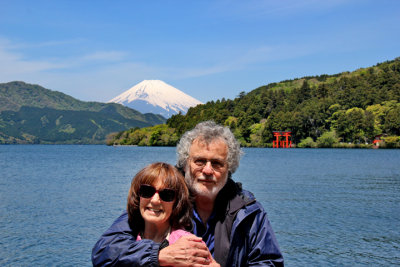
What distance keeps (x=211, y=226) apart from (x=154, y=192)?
2.46 ft

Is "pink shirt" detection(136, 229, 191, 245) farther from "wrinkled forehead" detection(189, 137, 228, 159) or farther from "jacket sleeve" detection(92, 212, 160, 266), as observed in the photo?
"wrinkled forehead" detection(189, 137, 228, 159)

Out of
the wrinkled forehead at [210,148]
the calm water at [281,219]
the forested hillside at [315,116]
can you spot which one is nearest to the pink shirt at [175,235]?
the wrinkled forehead at [210,148]

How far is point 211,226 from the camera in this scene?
3.70 m

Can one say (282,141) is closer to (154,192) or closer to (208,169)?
(208,169)

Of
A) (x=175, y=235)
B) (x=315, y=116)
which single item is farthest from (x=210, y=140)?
(x=315, y=116)

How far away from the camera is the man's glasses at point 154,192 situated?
3.27 m

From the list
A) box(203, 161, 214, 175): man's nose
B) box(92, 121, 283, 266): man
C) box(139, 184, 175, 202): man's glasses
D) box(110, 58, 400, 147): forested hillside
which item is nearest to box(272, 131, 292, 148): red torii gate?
box(110, 58, 400, 147): forested hillside

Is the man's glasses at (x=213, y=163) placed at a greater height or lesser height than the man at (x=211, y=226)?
greater

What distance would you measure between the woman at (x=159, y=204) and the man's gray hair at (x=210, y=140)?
22.3 inches

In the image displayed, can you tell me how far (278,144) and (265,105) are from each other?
24420 millimetres

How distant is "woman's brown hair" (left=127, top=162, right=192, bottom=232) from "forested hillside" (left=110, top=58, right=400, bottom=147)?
99.0 metres

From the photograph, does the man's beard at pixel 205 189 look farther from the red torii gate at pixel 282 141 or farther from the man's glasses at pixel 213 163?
the red torii gate at pixel 282 141

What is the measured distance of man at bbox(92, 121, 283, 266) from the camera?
9.99 ft

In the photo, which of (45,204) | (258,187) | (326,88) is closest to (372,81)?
(326,88)
